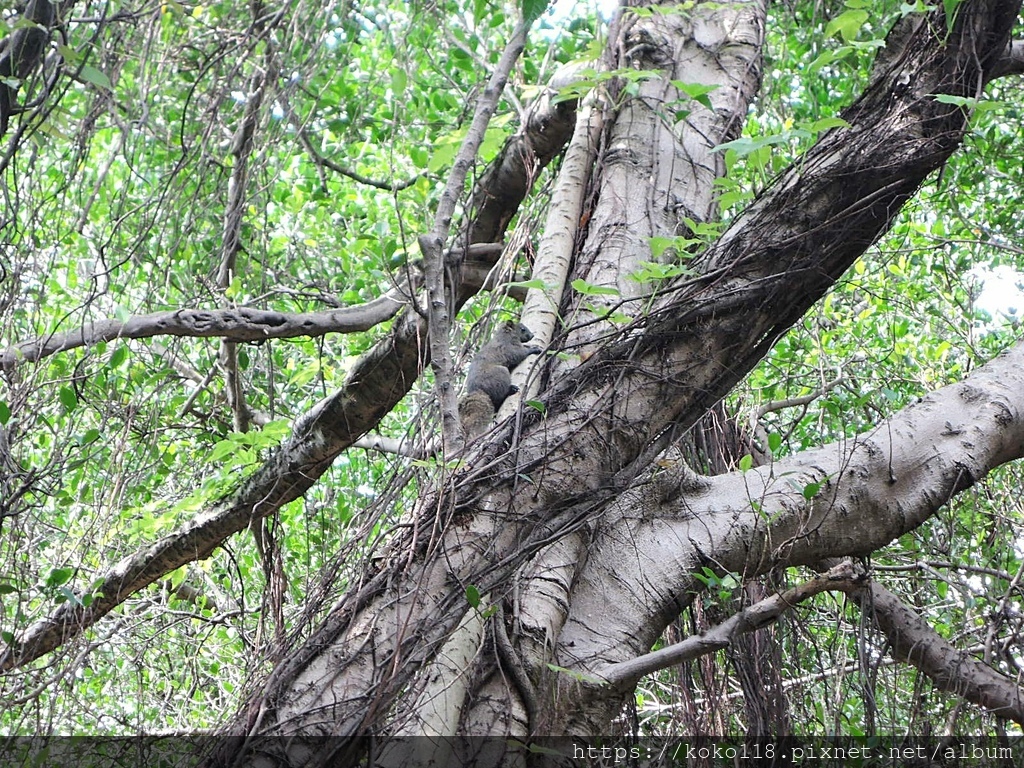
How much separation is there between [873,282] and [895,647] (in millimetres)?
2964

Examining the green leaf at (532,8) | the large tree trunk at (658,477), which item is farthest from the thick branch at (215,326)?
the green leaf at (532,8)

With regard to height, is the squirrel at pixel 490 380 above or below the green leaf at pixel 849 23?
below

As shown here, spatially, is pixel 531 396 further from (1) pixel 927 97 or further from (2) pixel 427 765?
(1) pixel 927 97

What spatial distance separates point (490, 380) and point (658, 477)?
1.10 m

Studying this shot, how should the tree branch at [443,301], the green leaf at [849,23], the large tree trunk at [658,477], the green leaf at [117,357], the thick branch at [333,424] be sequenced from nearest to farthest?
the large tree trunk at [658,477] → the tree branch at [443,301] → the green leaf at [849,23] → the green leaf at [117,357] → the thick branch at [333,424]

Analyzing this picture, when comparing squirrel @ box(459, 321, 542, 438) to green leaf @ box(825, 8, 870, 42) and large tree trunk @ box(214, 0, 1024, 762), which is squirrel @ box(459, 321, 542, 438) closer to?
large tree trunk @ box(214, 0, 1024, 762)

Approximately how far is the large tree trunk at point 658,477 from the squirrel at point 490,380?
20.4 inches

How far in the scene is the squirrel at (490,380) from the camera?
363 centimetres

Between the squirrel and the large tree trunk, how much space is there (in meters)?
0.52

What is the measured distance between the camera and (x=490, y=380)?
3910mm

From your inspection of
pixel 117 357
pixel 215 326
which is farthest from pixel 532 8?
pixel 117 357

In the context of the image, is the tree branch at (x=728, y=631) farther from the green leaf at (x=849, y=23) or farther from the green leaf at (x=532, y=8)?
the green leaf at (x=849, y=23)

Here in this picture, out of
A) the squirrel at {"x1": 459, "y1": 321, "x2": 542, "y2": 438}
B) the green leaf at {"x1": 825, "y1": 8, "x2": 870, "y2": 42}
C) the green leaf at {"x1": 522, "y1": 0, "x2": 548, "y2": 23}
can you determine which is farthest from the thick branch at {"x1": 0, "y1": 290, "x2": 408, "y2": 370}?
the green leaf at {"x1": 825, "y1": 8, "x2": 870, "y2": 42}

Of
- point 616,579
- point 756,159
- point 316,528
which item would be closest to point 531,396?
point 616,579
